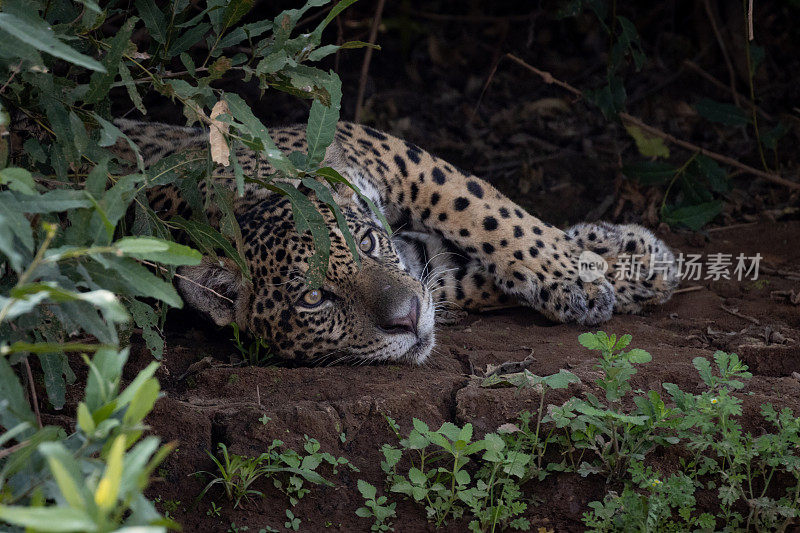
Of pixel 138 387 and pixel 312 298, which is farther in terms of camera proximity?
pixel 312 298

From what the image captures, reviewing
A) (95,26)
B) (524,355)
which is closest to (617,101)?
(524,355)

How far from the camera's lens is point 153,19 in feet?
10.2

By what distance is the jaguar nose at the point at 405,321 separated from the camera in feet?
12.4

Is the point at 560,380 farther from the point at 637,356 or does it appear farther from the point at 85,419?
the point at 85,419

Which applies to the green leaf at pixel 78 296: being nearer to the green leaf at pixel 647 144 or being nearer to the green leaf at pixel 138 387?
the green leaf at pixel 138 387

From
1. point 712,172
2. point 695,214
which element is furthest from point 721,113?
point 695,214

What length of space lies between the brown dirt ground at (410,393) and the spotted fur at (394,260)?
0.49 ft

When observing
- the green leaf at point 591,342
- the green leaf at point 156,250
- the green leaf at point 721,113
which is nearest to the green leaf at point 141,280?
the green leaf at point 156,250

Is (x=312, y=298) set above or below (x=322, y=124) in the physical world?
below

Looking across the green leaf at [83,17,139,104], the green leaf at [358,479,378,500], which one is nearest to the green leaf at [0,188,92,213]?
the green leaf at [83,17,139,104]

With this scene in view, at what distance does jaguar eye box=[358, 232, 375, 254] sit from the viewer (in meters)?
4.05

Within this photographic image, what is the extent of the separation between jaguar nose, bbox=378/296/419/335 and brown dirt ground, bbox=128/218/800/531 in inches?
7.2

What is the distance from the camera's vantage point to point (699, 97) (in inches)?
295

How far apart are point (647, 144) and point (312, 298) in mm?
3453
